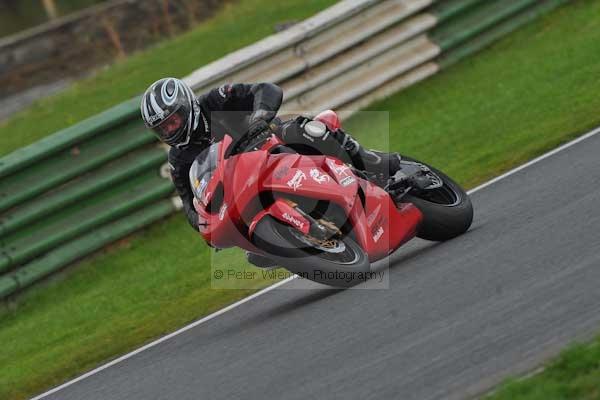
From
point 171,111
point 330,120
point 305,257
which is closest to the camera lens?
point 305,257

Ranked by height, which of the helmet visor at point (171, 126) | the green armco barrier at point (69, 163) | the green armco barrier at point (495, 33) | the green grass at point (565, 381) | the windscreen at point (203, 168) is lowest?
the green armco barrier at point (495, 33)

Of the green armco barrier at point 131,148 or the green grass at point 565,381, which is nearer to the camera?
the green grass at point 565,381

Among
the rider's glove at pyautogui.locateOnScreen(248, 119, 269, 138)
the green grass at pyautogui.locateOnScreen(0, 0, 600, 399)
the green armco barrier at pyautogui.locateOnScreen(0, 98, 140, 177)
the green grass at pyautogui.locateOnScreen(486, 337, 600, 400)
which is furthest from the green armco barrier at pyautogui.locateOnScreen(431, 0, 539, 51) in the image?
the green grass at pyautogui.locateOnScreen(486, 337, 600, 400)

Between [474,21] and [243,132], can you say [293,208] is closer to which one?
[243,132]

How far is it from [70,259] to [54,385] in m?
2.81

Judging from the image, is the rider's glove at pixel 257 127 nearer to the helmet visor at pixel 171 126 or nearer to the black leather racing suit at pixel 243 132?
the black leather racing suit at pixel 243 132

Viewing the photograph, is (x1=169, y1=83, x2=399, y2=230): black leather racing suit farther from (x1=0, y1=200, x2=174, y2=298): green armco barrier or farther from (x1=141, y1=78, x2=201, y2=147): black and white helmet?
(x1=0, y1=200, x2=174, y2=298): green armco barrier

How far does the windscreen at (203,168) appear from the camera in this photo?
22.2 ft

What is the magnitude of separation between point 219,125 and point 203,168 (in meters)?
0.75

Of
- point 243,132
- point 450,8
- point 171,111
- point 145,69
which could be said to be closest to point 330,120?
point 243,132

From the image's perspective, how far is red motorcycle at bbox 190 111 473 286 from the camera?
21.9 feet

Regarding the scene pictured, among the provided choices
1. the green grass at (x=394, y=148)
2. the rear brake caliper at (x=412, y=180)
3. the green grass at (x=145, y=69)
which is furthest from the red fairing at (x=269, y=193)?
the green grass at (x=145, y=69)

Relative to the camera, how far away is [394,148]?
36.1 feet

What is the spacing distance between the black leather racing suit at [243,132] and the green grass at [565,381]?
2848 mm
